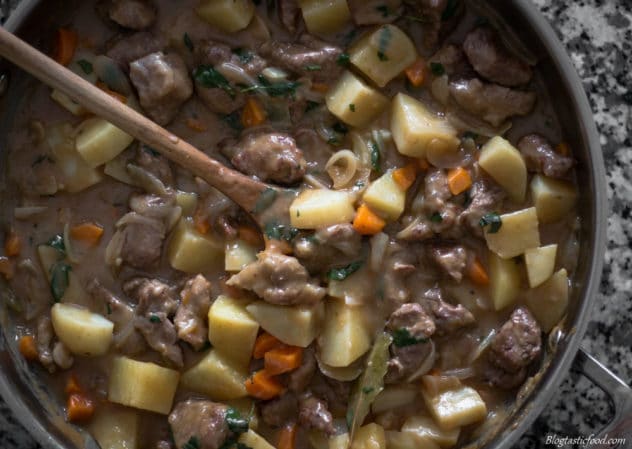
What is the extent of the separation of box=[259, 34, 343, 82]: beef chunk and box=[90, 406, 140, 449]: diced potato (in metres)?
1.78

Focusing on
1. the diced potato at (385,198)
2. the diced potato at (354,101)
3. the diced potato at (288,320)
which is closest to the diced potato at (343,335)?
the diced potato at (288,320)

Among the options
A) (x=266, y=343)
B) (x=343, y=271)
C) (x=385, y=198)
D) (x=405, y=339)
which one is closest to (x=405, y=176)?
(x=385, y=198)

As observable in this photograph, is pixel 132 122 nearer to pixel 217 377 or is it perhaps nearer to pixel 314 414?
pixel 217 377

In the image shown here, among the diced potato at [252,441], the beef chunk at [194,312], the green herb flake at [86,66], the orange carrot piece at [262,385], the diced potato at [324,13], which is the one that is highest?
the diced potato at [324,13]

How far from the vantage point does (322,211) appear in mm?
3777

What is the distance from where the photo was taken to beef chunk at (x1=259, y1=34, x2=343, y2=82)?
3.87 metres

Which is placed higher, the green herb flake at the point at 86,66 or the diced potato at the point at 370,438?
the green herb flake at the point at 86,66

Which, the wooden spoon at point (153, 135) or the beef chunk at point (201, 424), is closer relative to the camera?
the wooden spoon at point (153, 135)

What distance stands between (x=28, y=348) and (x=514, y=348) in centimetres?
224

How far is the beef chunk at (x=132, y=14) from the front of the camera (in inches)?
153

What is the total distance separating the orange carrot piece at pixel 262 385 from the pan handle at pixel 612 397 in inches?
52.6

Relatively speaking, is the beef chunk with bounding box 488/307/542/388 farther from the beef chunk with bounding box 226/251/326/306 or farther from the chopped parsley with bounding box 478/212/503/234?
the beef chunk with bounding box 226/251/326/306

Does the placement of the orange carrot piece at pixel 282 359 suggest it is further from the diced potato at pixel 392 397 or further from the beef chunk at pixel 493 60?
the beef chunk at pixel 493 60

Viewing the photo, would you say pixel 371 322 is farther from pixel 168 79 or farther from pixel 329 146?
pixel 168 79
